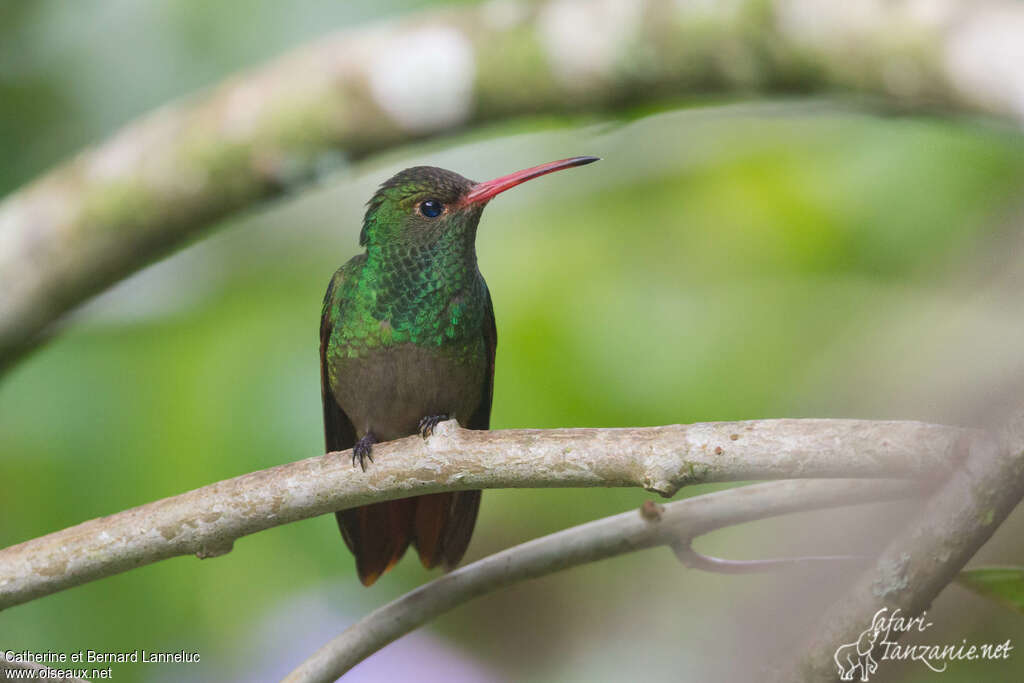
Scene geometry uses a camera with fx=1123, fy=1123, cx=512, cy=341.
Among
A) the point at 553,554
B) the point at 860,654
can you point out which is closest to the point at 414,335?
the point at 553,554

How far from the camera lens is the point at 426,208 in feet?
9.29

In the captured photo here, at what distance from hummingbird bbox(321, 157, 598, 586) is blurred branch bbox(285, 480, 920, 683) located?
56 cm

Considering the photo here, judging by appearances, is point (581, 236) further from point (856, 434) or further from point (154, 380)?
point (856, 434)

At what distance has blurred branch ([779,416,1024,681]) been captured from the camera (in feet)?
4.87

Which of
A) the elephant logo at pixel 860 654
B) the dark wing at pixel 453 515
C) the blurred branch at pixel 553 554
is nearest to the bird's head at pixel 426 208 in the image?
the dark wing at pixel 453 515

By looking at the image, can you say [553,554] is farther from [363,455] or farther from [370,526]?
[370,526]

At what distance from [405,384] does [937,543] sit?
1510 millimetres

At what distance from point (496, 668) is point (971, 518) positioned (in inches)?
85.9

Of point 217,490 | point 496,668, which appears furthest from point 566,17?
point 496,668

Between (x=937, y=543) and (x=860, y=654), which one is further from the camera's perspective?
(x=860, y=654)

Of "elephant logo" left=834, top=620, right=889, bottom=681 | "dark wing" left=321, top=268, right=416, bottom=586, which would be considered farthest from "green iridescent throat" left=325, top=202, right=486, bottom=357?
"elephant logo" left=834, top=620, right=889, bottom=681

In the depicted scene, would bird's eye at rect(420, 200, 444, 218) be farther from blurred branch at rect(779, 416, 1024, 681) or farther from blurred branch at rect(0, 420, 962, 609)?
blurred branch at rect(779, 416, 1024, 681)

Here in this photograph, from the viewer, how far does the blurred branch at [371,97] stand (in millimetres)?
2229

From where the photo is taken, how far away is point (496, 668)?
135 inches
